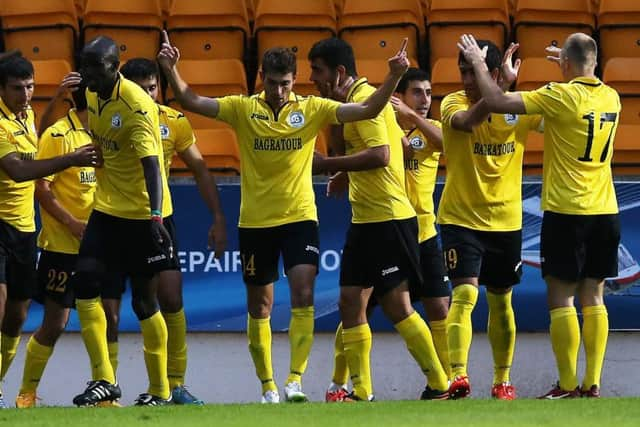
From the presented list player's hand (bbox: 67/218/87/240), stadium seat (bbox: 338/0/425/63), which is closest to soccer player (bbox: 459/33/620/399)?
player's hand (bbox: 67/218/87/240)

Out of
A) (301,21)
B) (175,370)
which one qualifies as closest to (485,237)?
(175,370)

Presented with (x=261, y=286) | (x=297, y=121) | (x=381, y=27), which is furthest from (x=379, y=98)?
(x=381, y=27)

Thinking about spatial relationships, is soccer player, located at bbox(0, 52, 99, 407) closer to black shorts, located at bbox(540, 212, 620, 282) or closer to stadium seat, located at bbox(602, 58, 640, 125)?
black shorts, located at bbox(540, 212, 620, 282)

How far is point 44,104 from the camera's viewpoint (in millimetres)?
12414

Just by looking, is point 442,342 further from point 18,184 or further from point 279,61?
point 18,184

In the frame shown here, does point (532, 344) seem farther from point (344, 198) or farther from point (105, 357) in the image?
point (105, 357)

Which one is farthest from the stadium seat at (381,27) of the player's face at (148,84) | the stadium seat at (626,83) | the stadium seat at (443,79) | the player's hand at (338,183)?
the player's hand at (338,183)

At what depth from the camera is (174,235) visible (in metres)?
10.0

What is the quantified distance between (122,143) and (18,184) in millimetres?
1299

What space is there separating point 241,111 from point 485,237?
5.71 feet

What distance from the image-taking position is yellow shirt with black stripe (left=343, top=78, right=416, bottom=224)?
367 inches

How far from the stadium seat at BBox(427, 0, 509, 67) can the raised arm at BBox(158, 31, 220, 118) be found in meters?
4.05

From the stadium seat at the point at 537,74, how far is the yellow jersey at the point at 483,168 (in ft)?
9.09

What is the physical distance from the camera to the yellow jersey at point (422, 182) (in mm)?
10328
